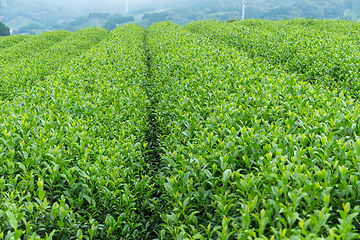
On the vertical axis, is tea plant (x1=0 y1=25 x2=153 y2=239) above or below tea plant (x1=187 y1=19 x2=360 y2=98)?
below

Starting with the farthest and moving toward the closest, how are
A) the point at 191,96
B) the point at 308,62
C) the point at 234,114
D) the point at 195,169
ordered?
the point at 308,62, the point at 191,96, the point at 234,114, the point at 195,169

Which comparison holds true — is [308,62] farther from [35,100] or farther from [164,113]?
[35,100]

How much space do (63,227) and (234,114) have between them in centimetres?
286

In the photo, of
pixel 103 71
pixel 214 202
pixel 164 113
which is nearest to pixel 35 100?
pixel 103 71

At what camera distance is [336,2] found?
18338 centimetres

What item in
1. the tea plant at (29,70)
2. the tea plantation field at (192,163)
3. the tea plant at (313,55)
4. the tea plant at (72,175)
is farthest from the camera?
the tea plant at (29,70)

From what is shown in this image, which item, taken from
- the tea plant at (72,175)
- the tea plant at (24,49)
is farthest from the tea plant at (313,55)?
→ the tea plant at (24,49)

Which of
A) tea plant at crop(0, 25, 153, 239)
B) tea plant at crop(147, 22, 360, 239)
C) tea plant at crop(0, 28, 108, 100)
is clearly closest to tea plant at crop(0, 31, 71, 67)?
tea plant at crop(0, 28, 108, 100)

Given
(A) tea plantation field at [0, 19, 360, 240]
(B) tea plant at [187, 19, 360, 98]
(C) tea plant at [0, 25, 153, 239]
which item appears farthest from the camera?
(B) tea plant at [187, 19, 360, 98]

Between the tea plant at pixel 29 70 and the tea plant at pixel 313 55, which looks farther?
the tea plant at pixel 29 70

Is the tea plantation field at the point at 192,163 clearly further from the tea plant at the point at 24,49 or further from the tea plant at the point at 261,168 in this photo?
the tea plant at the point at 24,49

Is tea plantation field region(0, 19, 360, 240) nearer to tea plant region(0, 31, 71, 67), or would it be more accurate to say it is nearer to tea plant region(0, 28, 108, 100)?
tea plant region(0, 28, 108, 100)

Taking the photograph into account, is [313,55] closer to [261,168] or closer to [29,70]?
[261,168]

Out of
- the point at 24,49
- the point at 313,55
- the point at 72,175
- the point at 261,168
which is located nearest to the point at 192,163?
the point at 261,168
